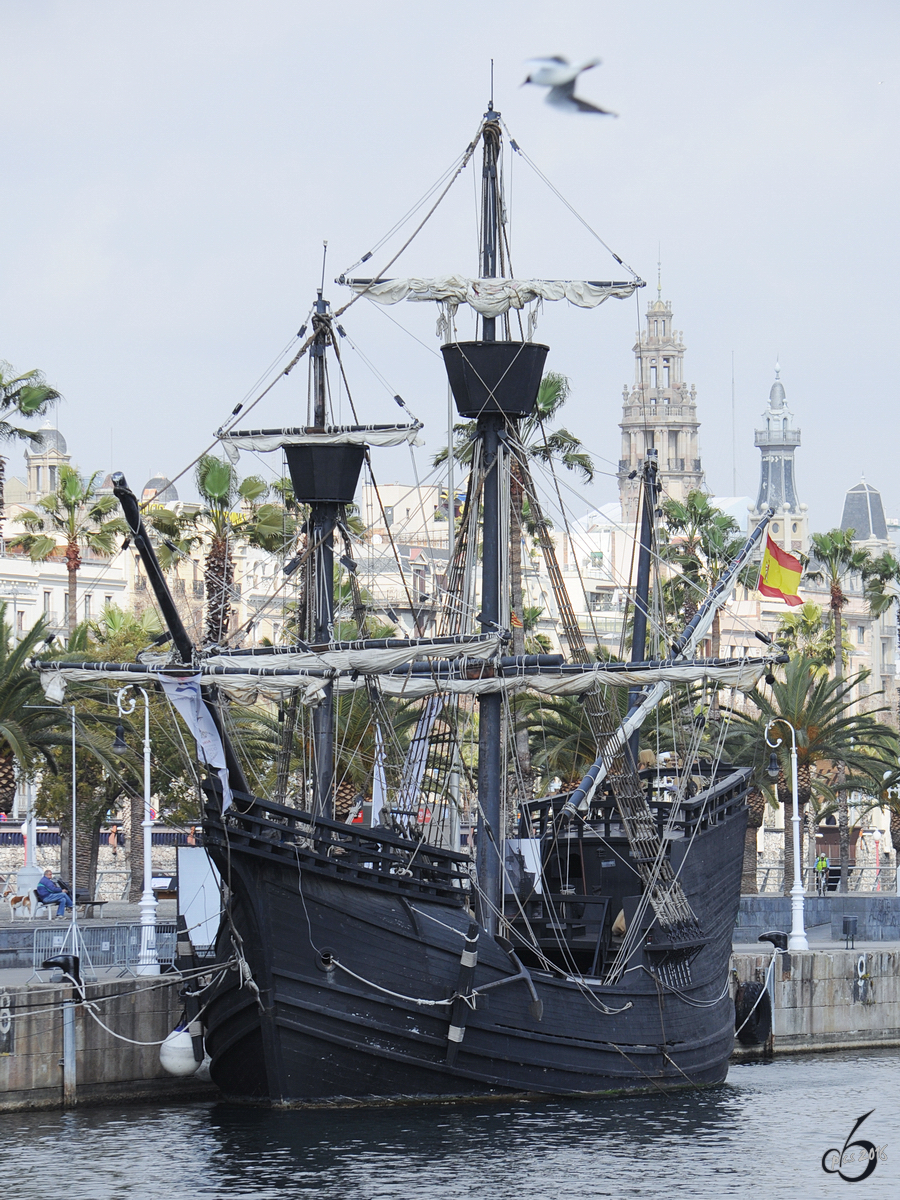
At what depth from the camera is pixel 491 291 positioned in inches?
1374

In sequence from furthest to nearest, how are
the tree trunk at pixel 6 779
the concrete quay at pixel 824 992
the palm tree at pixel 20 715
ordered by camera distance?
1. the tree trunk at pixel 6 779
2. the concrete quay at pixel 824 992
3. the palm tree at pixel 20 715

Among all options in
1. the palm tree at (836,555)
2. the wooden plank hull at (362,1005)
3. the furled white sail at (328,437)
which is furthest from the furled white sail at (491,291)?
the palm tree at (836,555)

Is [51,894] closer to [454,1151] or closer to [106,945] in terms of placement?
[106,945]

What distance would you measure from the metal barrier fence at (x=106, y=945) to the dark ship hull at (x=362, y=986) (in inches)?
141

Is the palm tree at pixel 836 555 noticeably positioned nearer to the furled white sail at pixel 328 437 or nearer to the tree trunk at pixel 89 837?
the tree trunk at pixel 89 837

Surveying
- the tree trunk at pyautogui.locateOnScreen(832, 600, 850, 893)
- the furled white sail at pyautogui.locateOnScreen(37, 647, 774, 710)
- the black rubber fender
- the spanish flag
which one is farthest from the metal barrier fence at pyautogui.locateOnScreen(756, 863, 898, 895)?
the furled white sail at pyautogui.locateOnScreen(37, 647, 774, 710)

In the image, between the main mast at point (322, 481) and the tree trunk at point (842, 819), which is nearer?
the main mast at point (322, 481)

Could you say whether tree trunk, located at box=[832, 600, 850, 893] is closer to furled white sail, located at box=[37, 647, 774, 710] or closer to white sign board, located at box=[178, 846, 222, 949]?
furled white sail, located at box=[37, 647, 774, 710]

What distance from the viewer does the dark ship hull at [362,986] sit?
28703 mm

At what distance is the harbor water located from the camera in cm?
2428

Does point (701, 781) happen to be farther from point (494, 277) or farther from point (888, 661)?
point (888, 661)

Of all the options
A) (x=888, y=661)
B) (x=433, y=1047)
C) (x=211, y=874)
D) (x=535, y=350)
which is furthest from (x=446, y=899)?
(x=888, y=661)

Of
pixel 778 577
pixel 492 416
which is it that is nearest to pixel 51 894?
pixel 492 416

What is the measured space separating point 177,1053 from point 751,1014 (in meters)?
13.9
